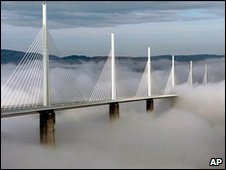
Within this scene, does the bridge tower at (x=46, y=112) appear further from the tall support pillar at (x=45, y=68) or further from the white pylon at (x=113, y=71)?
the white pylon at (x=113, y=71)

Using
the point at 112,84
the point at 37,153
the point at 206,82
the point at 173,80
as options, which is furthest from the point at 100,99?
the point at 206,82

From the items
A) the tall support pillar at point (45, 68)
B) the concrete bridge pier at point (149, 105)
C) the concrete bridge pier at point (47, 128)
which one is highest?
the tall support pillar at point (45, 68)

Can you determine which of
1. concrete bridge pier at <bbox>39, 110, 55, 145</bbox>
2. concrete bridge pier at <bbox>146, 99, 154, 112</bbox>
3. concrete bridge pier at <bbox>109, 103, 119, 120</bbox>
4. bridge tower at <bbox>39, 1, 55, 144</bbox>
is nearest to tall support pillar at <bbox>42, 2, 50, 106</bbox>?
bridge tower at <bbox>39, 1, 55, 144</bbox>

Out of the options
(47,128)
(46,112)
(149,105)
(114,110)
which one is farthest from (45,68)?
(149,105)

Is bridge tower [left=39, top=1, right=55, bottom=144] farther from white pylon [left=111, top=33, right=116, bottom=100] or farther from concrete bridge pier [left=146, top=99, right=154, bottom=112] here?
concrete bridge pier [left=146, top=99, right=154, bottom=112]

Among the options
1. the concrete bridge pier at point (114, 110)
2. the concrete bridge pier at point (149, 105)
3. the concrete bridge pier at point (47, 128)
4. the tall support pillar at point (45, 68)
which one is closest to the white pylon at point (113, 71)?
the concrete bridge pier at point (114, 110)

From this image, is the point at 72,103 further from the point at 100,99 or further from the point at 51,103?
the point at 100,99

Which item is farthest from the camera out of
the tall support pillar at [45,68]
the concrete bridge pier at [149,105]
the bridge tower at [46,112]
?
the concrete bridge pier at [149,105]

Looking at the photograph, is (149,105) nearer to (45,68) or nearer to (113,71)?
(113,71)
